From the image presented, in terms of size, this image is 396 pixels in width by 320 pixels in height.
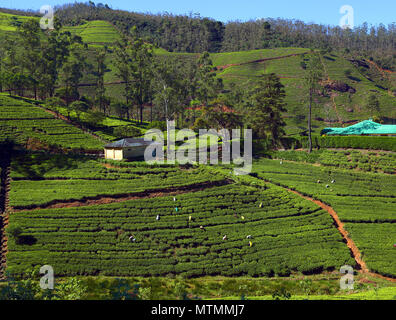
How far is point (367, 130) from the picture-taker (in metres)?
58.1

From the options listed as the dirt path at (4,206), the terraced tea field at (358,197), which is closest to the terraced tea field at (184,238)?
the dirt path at (4,206)

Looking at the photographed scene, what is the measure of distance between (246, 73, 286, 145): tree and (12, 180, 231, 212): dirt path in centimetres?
2091

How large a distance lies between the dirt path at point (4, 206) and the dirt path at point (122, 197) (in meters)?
1.26

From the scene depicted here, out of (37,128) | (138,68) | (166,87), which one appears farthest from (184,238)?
(138,68)

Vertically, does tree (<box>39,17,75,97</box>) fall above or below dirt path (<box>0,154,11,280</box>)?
above

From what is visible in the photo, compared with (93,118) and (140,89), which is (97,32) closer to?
(140,89)

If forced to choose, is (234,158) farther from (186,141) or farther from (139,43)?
(139,43)

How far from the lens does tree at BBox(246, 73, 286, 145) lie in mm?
58987

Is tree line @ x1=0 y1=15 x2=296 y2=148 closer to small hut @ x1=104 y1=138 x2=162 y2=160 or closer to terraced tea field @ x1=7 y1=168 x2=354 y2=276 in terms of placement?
small hut @ x1=104 y1=138 x2=162 y2=160

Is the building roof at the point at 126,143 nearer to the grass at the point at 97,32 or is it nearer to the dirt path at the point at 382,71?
the grass at the point at 97,32

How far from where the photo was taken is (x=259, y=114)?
5894 centimetres

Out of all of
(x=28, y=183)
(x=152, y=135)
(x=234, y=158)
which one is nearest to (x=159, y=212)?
(x=28, y=183)

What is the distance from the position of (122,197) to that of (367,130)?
4452cm

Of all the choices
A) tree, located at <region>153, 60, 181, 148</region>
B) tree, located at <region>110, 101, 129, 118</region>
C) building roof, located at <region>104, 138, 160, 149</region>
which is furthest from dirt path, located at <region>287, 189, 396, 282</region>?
tree, located at <region>110, 101, 129, 118</region>
